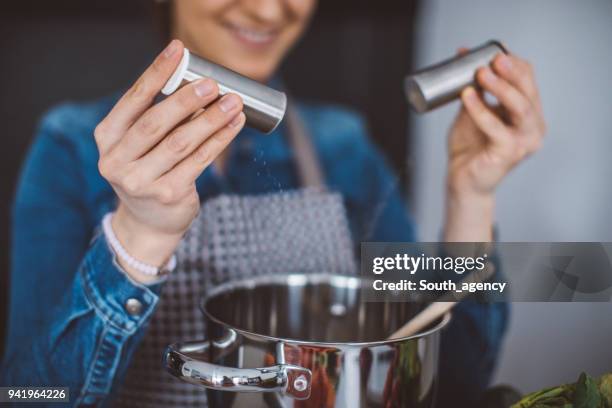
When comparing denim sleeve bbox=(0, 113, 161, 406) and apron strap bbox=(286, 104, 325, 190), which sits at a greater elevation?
apron strap bbox=(286, 104, 325, 190)

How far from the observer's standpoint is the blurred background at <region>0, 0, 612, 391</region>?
1053 millimetres

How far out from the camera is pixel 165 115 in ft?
1.43

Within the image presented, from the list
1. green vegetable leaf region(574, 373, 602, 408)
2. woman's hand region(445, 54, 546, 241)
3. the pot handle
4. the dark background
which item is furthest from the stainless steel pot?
the dark background

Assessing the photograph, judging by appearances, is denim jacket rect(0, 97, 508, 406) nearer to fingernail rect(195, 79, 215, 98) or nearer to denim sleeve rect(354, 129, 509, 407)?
denim sleeve rect(354, 129, 509, 407)

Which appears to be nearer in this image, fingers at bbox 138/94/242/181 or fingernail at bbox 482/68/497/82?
fingers at bbox 138/94/242/181

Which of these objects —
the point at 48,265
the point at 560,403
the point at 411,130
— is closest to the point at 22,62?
the point at 48,265

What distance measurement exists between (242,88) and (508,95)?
28 cm

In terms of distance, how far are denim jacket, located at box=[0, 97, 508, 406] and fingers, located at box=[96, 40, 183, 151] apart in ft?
0.34

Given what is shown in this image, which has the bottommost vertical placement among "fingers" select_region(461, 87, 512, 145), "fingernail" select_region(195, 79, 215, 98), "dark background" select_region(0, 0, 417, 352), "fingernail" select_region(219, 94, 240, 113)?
"fingernail" select_region(219, 94, 240, 113)

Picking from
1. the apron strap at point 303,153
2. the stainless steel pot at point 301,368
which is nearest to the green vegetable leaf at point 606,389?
the stainless steel pot at point 301,368

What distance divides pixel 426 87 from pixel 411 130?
3.22 feet

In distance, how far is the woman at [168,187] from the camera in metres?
0.45

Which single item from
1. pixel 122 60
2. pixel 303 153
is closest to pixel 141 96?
pixel 303 153

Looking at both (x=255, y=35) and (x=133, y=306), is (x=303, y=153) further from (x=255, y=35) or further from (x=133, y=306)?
(x=133, y=306)
